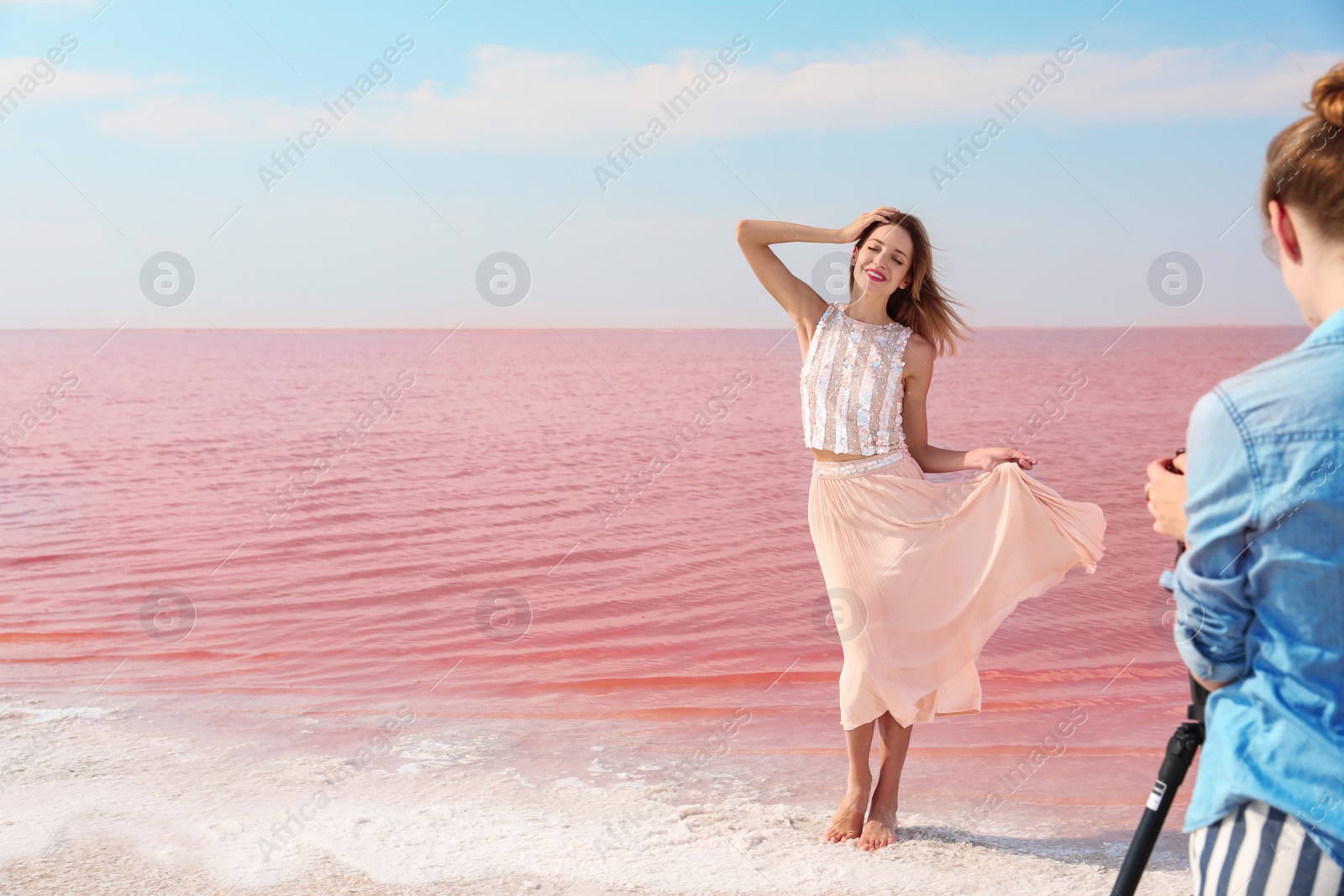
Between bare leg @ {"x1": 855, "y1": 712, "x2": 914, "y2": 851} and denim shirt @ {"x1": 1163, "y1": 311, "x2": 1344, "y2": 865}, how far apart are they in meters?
2.36

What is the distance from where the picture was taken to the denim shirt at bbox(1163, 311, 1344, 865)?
118 centimetres

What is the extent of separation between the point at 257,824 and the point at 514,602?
4212 mm

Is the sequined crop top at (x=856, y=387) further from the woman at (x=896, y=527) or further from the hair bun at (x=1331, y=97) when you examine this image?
the hair bun at (x=1331, y=97)

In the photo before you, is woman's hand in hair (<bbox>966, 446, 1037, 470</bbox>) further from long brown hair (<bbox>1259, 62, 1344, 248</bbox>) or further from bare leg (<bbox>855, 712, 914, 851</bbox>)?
long brown hair (<bbox>1259, 62, 1344, 248</bbox>)

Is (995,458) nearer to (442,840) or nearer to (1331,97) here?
(442,840)

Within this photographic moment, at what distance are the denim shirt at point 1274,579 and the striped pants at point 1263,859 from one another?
2 centimetres

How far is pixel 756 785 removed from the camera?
4074mm

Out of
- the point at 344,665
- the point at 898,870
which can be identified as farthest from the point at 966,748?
the point at 344,665

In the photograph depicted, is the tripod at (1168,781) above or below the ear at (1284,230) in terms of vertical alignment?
below

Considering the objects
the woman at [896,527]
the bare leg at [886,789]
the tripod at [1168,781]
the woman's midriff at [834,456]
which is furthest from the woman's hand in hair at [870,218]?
the tripod at [1168,781]

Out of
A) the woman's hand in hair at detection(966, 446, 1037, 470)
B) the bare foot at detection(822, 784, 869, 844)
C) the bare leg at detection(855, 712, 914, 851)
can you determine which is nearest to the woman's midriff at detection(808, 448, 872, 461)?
the woman's hand in hair at detection(966, 446, 1037, 470)

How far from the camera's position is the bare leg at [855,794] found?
3562 mm

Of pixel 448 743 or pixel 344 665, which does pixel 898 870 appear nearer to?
pixel 448 743

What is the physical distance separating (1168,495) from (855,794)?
248cm
